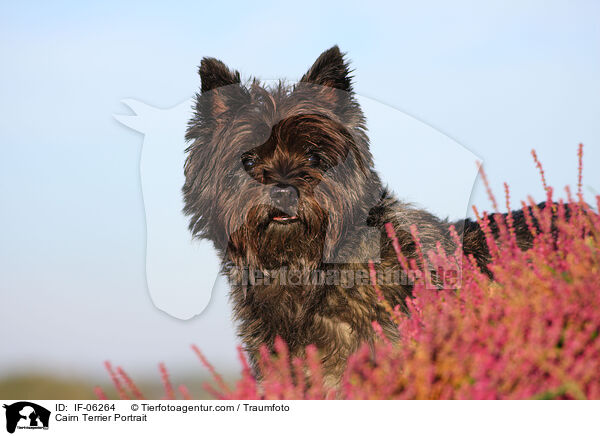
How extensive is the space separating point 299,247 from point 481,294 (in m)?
1.56

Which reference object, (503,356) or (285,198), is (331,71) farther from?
(503,356)

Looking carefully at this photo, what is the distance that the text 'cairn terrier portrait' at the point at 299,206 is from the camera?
13.4ft

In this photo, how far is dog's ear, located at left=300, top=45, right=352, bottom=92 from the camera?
404 centimetres

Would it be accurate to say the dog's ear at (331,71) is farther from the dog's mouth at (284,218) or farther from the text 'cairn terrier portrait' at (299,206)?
the dog's mouth at (284,218)

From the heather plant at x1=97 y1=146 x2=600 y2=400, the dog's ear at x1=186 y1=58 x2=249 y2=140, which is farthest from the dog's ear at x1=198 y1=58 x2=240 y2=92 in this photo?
the heather plant at x1=97 y1=146 x2=600 y2=400
